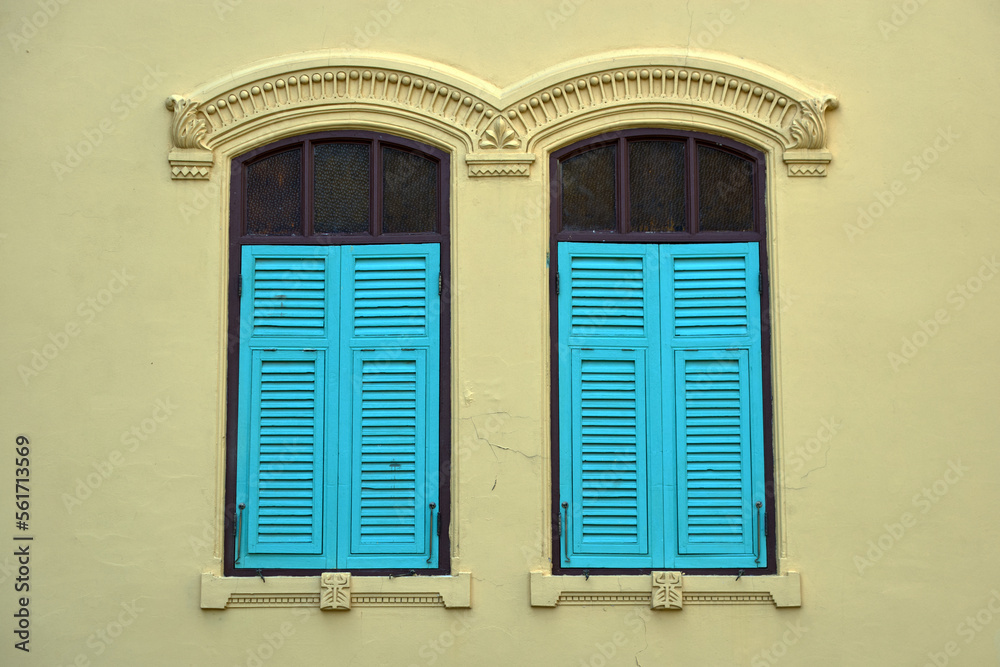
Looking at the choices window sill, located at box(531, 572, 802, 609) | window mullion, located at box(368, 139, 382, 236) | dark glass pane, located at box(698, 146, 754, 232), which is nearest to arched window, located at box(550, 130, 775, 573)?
dark glass pane, located at box(698, 146, 754, 232)

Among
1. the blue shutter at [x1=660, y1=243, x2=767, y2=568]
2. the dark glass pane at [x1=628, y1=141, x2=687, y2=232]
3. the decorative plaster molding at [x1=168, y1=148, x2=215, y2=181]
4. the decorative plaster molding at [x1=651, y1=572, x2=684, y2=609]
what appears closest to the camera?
the decorative plaster molding at [x1=651, y1=572, x2=684, y2=609]

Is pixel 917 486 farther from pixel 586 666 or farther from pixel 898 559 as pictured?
pixel 586 666

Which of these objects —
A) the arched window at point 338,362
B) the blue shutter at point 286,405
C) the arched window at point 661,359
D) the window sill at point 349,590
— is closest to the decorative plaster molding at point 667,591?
the arched window at point 661,359

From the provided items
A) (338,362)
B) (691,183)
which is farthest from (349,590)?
(691,183)

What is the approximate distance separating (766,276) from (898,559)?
1.92m

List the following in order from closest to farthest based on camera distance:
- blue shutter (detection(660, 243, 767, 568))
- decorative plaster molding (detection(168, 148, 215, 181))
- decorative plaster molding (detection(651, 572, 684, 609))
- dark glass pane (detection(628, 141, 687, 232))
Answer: decorative plaster molding (detection(651, 572, 684, 609)), blue shutter (detection(660, 243, 767, 568)), decorative plaster molding (detection(168, 148, 215, 181)), dark glass pane (detection(628, 141, 687, 232))

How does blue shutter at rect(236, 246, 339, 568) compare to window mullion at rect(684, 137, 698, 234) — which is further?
window mullion at rect(684, 137, 698, 234)

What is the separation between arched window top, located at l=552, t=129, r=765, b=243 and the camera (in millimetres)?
7109

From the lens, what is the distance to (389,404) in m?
6.97

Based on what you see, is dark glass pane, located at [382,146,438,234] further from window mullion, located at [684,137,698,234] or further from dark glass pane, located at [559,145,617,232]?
window mullion, located at [684,137,698,234]

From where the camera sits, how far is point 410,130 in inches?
281

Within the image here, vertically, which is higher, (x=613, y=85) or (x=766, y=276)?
(x=613, y=85)

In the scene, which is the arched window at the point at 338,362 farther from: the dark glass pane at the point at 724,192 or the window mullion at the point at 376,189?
the dark glass pane at the point at 724,192

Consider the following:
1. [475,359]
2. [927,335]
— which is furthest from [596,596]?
[927,335]
